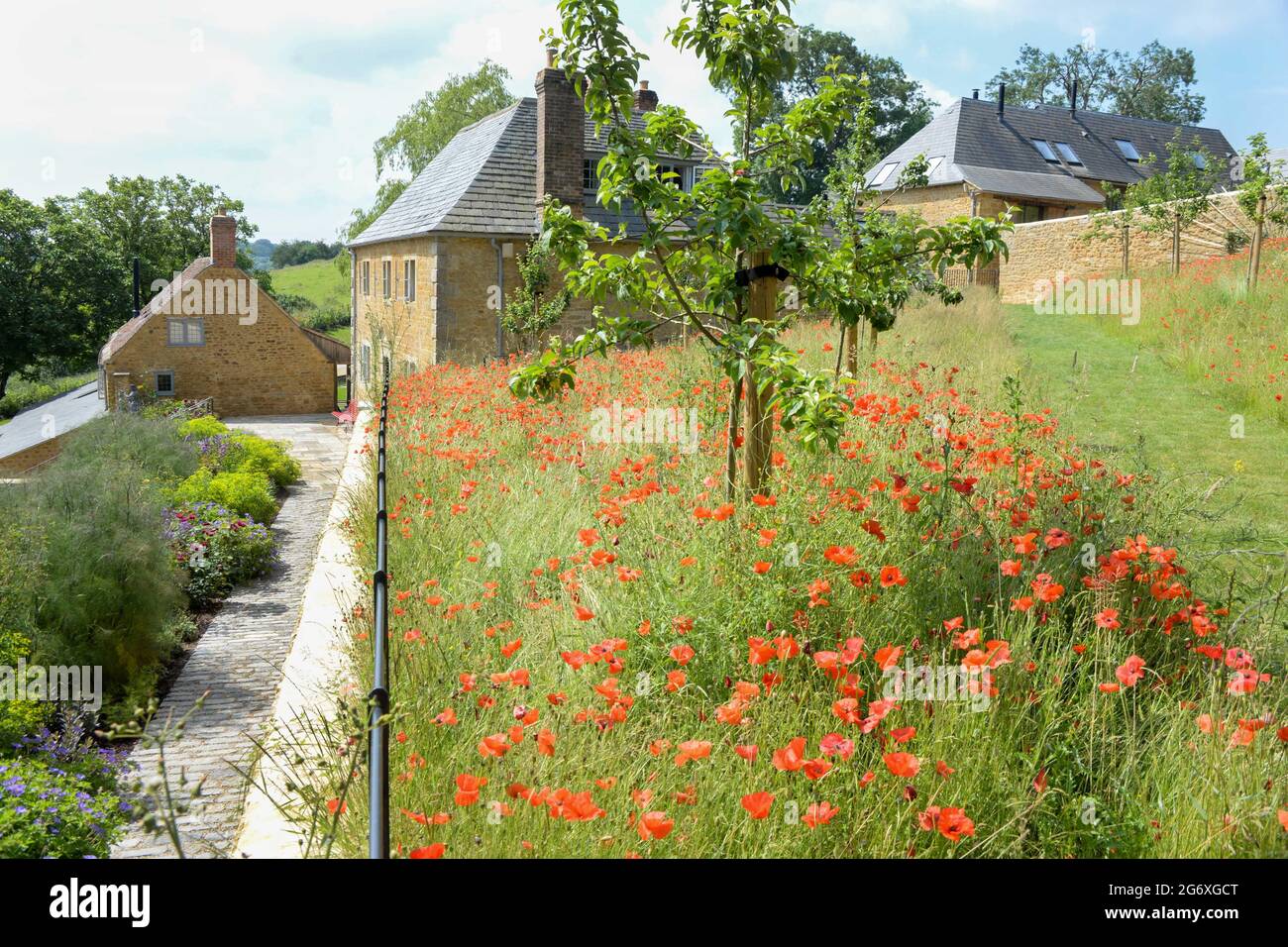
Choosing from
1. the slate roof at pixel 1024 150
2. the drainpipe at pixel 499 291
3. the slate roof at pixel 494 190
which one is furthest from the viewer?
the slate roof at pixel 1024 150

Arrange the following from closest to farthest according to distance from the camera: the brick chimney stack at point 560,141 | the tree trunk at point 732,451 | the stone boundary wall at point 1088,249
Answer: the tree trunk at point 732,451, the brick chimney stack at point 560,141, the stone boundary wall at point 1088,249

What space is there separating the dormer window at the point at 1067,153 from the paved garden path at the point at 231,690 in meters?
36.0

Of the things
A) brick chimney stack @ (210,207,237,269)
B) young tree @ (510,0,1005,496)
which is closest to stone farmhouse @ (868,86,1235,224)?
brick chimney stack @ (210,207,237,269)

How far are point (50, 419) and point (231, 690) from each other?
1519 inches

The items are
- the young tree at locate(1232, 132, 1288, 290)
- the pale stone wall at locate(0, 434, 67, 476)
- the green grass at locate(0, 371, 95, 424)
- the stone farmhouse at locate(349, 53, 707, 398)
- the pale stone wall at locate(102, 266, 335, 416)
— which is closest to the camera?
the young tree at locate(1232, 132, 1288, 290)

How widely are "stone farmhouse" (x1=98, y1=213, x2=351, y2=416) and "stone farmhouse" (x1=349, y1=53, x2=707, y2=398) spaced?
48.4 feet

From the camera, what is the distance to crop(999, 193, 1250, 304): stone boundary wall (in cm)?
2422

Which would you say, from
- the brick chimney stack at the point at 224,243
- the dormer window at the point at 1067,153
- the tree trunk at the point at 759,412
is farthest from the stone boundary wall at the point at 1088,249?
the brick chimney stack at the point at 224,243

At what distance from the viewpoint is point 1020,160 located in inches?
1508

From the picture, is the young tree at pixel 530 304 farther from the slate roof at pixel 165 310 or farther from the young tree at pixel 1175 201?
the slate roof at pixel 165 310

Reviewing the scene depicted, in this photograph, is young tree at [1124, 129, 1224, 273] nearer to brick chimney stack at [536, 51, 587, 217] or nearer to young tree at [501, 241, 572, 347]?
brick chimney stack at [536, 51, 587, 217]

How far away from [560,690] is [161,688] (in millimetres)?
5376

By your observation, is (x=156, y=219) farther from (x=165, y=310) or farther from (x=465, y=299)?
(x=465, y=299)

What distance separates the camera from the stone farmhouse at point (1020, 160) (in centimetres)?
3622
